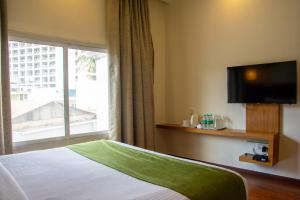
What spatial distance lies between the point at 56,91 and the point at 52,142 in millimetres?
687

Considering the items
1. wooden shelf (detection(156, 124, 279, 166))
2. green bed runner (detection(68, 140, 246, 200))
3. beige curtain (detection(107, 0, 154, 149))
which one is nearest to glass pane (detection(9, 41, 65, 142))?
beige curtain (detection(107, 0, 154, 149))

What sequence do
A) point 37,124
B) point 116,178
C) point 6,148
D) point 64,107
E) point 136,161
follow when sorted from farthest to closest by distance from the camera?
point 64,107 < point 37,124 < point 6,148 < point 136,161 < point 116,178

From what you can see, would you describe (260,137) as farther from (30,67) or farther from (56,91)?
(30,67)

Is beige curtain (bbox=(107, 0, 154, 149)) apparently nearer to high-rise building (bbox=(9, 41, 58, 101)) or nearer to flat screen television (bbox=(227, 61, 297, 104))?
high-rise building (bbox=(9, 41, 58, 101))

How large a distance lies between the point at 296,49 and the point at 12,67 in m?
3.53

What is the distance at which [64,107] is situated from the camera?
3.27 m

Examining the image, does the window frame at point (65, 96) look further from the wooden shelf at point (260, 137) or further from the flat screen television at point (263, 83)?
the flat screen television at point (263, 83)

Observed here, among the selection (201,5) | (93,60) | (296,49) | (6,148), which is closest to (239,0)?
(201,5)

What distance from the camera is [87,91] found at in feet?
11.7

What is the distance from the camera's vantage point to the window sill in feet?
9.43

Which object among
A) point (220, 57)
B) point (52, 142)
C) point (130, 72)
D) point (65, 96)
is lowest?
point (52, 142)

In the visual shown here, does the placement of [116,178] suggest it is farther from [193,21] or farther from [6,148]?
[193,21]

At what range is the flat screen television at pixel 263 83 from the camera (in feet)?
9.64

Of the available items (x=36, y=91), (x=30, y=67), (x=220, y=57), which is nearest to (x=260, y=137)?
(x=220, y=57)
